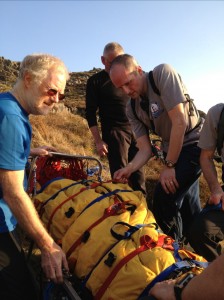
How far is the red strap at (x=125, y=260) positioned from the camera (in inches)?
94.6

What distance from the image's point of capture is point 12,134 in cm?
240

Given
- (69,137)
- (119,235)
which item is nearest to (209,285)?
(119,235)

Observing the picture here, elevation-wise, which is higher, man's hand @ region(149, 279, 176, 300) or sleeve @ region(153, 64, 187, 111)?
sleeve @ region(153, 64, 187, 111)

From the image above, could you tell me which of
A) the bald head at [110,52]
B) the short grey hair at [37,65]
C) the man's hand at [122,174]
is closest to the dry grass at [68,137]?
the bald head at [110,52]

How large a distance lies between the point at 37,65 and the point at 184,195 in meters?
2.16

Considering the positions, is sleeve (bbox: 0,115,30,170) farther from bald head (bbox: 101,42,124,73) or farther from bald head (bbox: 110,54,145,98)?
Answer: bald head (bbox: 101,42,124,73)

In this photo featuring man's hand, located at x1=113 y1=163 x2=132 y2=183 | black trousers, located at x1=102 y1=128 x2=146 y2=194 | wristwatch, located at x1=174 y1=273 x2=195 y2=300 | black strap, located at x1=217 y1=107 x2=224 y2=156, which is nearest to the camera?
wristwatch, located at x1=174 y1=273 x2=195 y2=300

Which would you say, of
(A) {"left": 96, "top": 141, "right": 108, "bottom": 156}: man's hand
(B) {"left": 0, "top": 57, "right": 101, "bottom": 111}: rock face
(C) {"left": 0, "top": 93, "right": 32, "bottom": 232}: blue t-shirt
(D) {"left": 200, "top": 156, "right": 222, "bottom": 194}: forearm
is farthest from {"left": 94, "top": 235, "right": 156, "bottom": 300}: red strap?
(B) {"left": 0, "top": 57, "right": 101, "bottom": 111}: rock face

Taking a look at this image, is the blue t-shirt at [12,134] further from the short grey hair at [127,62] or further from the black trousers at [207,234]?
the black trousers at [207,234]

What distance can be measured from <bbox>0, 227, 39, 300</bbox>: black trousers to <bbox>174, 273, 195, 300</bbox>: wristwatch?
4.23 ft

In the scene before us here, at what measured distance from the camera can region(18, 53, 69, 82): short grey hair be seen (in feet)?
8.43

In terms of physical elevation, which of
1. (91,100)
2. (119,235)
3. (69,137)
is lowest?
(69,137)

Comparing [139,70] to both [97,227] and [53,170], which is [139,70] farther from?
[97,227]

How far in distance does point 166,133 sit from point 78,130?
1378 centimetres
